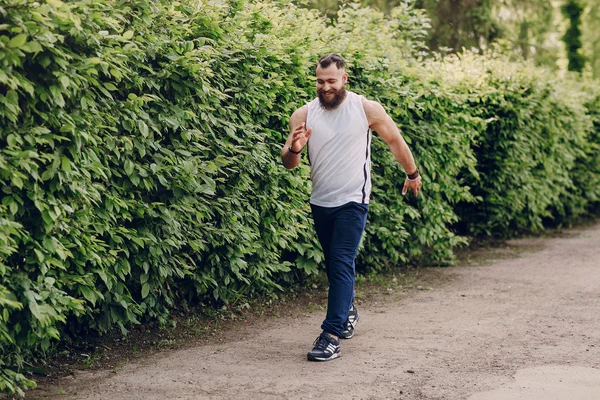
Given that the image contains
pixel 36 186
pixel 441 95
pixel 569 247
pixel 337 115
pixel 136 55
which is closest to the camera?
pixel 36 186

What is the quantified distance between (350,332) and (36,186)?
2.93 meters

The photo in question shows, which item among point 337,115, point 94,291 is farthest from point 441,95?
point 94,291

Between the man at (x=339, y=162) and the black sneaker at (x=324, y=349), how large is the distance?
1.3 inches

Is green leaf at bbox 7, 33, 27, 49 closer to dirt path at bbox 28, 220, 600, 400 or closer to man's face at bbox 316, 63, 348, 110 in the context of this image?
dirt path at bbox 28, 220, 600, 400

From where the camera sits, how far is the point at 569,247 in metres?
12.4

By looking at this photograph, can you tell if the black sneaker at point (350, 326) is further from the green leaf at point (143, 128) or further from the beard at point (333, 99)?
the green leaf at point (143, 128)

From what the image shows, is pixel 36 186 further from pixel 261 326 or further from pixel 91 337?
pixel 261 326

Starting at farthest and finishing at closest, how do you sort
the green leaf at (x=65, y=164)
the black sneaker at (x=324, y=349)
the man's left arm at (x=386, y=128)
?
the man's left arm at (x=386, y=128) < the black sneaker at (x=324, y=349) < the green leaf at (x=65, y=164)

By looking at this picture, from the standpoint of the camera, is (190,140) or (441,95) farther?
(441,95)

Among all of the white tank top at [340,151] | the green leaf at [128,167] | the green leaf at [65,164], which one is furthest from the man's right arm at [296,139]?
the green leaf at [65,164]

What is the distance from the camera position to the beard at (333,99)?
606 centimetres

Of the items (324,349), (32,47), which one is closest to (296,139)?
(324,349)

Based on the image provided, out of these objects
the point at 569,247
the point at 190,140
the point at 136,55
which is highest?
the point at 136,55

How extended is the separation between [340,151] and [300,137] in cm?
37
